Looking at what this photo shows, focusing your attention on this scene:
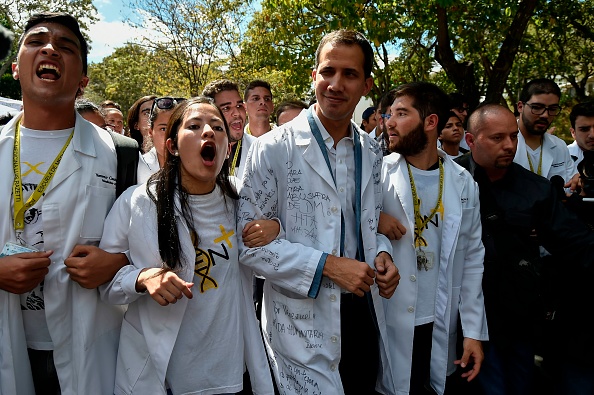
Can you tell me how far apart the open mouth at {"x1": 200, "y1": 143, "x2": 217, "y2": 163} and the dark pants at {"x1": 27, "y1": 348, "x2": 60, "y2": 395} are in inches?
46.5

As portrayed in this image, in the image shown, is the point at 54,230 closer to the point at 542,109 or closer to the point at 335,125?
the point at 335,125

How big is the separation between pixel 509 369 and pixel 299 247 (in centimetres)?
184

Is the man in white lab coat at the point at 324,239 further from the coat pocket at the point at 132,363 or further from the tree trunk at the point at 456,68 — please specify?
the tree trunk at the point at 456,68

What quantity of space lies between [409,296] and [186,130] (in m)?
1.53

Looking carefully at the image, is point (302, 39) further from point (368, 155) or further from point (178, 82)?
point (368, 155)

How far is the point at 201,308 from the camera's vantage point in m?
2.32

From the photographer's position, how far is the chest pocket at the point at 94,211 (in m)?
2.33

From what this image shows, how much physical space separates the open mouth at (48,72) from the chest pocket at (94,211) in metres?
0.55

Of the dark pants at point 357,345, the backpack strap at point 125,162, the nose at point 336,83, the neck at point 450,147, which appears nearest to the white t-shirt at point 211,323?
the backpack strap at point 125,162

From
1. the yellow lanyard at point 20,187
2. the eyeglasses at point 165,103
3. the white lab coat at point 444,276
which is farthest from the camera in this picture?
the eyeglasses at point 165,103

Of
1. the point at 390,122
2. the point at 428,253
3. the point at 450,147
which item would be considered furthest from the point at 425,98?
the point at 450,147

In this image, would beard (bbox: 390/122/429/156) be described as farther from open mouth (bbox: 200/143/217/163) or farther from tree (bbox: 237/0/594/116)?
tree (bbox: 237/0/594/116)

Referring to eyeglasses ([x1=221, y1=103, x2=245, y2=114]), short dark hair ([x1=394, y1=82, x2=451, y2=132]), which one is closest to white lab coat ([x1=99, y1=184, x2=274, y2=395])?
short dark hair ([x1=394, y1=82, x2=451, y2=132])

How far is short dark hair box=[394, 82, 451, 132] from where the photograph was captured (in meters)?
3.13
